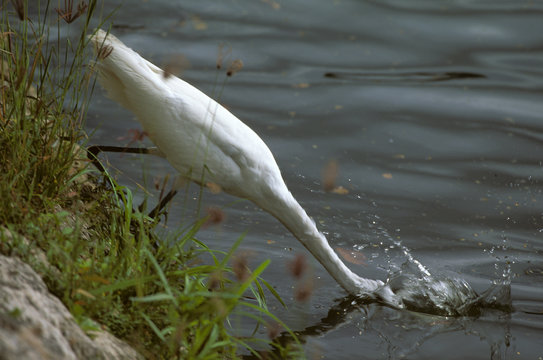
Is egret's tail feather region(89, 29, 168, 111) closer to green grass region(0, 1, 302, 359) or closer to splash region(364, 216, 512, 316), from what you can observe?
green grass region(0, 1, 302, 359)

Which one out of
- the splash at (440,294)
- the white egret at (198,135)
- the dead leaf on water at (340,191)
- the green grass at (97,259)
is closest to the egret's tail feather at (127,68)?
the white egret at (198,135)

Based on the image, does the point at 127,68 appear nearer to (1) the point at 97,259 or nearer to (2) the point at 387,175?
(1) the point at 97,259

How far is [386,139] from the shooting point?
5.90 m

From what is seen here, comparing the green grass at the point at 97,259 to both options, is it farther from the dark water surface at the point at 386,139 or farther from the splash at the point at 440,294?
the splash at the point at 440,294

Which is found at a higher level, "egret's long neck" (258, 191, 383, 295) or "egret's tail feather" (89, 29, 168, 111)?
"egret's tail feather" (89, 29, 168, 111)

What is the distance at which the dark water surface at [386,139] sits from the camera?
11.1ft

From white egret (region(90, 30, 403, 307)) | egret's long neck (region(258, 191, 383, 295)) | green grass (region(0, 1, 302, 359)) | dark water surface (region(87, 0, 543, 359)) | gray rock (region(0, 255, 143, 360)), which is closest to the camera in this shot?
gray rock (region(0, 255, 143, 360))

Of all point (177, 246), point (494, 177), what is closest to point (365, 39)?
point (494, 177)

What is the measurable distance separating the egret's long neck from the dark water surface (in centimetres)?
15

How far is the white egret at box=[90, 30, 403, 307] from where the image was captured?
2994mm

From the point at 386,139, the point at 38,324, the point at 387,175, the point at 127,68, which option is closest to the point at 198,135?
the point at 127,68

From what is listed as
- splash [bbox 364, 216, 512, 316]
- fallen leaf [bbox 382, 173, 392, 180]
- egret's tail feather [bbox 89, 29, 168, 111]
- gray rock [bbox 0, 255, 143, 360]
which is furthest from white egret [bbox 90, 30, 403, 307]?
fallen leaf [bbox 382, 173, 392, 180]

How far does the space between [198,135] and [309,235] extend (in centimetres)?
66

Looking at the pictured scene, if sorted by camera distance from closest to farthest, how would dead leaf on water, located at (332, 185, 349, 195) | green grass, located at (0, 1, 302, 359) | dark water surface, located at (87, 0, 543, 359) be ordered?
1. green grass, located at (0, 1, 302, 359)
2. dark water surface, located at (87, 0, 543, 359)
3. dead leaf on water, located at (332, 185, 349, 195)
